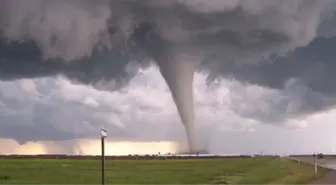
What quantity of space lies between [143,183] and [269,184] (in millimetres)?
13758

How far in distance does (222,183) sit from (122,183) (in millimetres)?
10703

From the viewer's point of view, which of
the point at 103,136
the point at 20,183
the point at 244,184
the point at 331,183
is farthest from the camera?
the point at 20,183

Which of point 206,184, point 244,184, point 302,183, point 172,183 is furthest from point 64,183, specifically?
point 302,183

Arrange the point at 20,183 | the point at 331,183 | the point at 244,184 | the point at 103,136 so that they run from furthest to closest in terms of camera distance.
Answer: the point at 20,183 < the point at 244,184 < the point at 331,183 < the point at 103,136

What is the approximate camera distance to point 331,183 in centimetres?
4775

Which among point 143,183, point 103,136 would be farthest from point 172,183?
point 103,136

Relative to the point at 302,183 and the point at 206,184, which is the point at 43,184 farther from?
the point at 302,183

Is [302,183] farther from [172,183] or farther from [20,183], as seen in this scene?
[20,183]

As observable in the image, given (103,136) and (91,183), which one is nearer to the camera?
(103,136)

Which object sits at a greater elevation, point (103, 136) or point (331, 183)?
point (103, 136)

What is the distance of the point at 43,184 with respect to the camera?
177 feet

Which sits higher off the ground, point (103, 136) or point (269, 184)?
point (103, 136)

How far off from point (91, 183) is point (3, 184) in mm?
8696

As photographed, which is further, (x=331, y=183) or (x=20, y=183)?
(x=20, y=183)
